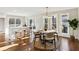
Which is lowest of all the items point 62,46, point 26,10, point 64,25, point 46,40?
point 62,46

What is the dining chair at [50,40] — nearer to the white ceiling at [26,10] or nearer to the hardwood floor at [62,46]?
the hardwood floor at [62,46]

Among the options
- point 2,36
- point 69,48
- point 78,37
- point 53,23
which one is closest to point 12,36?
point 2,36

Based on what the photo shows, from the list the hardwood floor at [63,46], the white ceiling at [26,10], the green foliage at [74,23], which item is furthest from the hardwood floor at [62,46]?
the white ceiling at [26,10]

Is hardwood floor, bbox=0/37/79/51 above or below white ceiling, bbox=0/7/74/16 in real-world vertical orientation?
below

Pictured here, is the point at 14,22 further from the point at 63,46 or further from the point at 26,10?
the point at 63,46

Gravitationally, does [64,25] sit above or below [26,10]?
below

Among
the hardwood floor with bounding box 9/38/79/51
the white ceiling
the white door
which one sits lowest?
the hardwood floor with bounding box 9/38/79/51

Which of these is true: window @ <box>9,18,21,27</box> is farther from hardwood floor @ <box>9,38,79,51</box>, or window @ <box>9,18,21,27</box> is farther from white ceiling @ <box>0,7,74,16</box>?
hardwood floor @ <box>9,38,79,51</box>

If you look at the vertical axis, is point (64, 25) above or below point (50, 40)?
above

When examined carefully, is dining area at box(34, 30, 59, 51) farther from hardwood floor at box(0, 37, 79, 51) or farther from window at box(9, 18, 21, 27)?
window at box(9, 18, 21, 27)

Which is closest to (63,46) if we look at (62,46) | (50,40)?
(62,46)

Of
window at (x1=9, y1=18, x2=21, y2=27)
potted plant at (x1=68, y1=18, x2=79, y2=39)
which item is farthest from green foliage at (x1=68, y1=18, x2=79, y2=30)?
window at (x1=9, y1=18, x2=21, y2=27)

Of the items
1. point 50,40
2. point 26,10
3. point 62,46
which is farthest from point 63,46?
point 26,10

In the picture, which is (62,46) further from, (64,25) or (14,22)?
(14,22)
